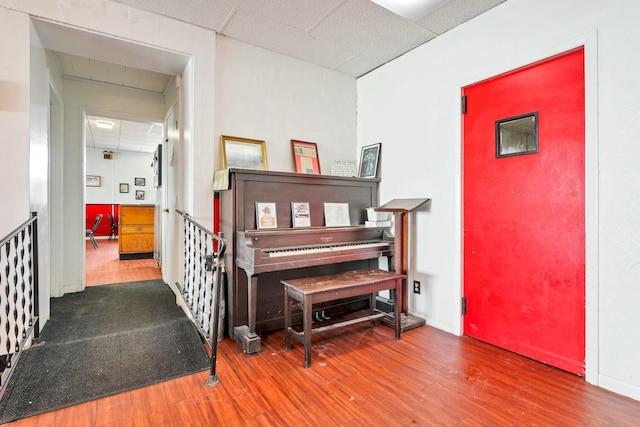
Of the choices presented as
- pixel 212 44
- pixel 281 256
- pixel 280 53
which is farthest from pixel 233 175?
pixel 280 53

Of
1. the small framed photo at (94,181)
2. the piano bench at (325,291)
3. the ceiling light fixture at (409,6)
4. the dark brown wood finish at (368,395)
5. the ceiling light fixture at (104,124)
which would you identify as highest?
the ceiling light fixture at (104,124)

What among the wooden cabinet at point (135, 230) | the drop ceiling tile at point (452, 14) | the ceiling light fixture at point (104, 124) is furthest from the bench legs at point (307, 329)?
the ceiling light fixture at point (104, 124)

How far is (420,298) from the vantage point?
305 cm

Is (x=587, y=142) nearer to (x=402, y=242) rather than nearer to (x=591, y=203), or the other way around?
(x=591, y=203)

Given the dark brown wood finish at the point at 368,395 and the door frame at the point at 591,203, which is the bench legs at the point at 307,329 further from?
the door frame at the point at 591,203

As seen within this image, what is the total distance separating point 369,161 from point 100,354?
3.01 m

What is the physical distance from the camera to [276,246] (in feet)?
8.62

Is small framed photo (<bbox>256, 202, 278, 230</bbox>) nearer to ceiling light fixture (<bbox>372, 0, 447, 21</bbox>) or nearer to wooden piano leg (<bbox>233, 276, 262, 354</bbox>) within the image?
wooden piano leg (<bbox>233, 276, 262, 354</bbox>)

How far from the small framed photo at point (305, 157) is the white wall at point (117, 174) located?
25.4 ft

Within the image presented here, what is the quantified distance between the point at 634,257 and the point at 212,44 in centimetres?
351

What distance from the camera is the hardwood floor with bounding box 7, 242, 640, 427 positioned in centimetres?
164

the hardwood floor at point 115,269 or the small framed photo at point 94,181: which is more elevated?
the small framed photo at point 94,181

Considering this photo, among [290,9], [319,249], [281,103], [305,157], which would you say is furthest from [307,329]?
[290,9]

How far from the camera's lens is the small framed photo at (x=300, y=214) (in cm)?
291
